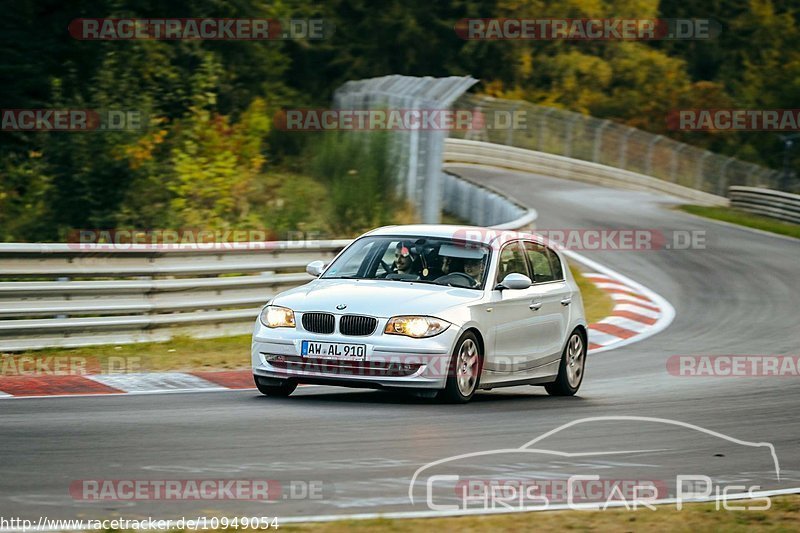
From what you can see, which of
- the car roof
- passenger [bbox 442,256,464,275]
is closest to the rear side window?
the car roof

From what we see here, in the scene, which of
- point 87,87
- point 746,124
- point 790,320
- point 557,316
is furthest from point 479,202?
point 746,124

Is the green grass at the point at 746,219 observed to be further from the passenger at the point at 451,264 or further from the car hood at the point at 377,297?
the car hood at the point at 377,297

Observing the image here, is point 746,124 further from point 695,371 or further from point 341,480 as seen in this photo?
point 341,480

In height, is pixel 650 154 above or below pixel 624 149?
below

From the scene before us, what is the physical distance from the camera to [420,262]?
1180 cm

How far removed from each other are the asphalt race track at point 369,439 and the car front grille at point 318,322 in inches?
22.5

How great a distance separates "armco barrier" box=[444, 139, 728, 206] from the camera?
51406 mm

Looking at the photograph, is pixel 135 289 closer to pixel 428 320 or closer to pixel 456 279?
pixel 456 279

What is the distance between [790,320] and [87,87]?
1410 centimetres

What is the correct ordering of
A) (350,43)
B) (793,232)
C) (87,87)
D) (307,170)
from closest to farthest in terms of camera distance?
(87,87) → (307,170) → (793,232) → (350,43)

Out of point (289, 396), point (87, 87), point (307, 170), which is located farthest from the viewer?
point (307, 170)

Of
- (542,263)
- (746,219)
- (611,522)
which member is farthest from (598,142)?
(611,522)

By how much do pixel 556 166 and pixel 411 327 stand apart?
41653 millimetres

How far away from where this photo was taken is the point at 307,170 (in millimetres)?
30609
